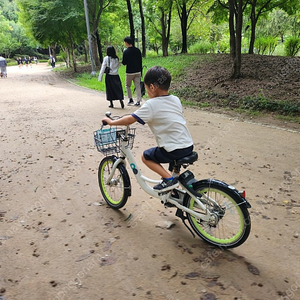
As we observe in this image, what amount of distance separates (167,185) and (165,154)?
35 cm

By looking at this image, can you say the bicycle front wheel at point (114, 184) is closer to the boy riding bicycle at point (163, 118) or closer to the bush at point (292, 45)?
the boy riding bicycle at point (163, 118)

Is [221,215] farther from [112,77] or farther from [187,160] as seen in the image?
[112,77]

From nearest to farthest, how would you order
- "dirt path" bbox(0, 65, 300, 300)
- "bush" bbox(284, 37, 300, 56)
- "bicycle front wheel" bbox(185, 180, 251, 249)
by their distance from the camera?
"dirt path" bbox(0, 65, 300, 300) → "bicycle front wheel" bbox(185, 180, 251, 249) → "bush" bbox(284, 37, 300, 56)

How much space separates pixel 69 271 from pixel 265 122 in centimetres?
639

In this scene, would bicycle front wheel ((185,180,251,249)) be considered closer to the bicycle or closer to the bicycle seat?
the bicycle

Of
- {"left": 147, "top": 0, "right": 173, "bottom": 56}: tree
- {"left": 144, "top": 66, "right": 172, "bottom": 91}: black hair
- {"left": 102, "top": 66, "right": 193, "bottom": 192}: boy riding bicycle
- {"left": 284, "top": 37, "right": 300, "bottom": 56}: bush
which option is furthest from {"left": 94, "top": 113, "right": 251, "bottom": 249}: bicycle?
{"left": 147, "top": 0, "right": 173, "bottom": 56}: tree

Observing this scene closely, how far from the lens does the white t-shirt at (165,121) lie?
2.67m

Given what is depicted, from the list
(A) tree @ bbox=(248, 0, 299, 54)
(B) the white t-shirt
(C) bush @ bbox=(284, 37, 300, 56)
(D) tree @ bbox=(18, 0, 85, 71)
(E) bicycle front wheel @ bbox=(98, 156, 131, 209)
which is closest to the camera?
(B) the white t-shirt

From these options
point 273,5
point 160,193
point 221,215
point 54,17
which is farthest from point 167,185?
point 54,17

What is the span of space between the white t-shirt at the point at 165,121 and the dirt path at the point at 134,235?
1.10 m

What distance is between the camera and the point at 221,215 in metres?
2.67

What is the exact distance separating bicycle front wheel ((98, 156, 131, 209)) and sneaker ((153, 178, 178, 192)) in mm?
528

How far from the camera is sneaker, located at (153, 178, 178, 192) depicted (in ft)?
9.33

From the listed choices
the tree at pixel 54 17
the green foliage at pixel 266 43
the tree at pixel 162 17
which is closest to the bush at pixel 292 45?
the green foliage at pixel 266 43
